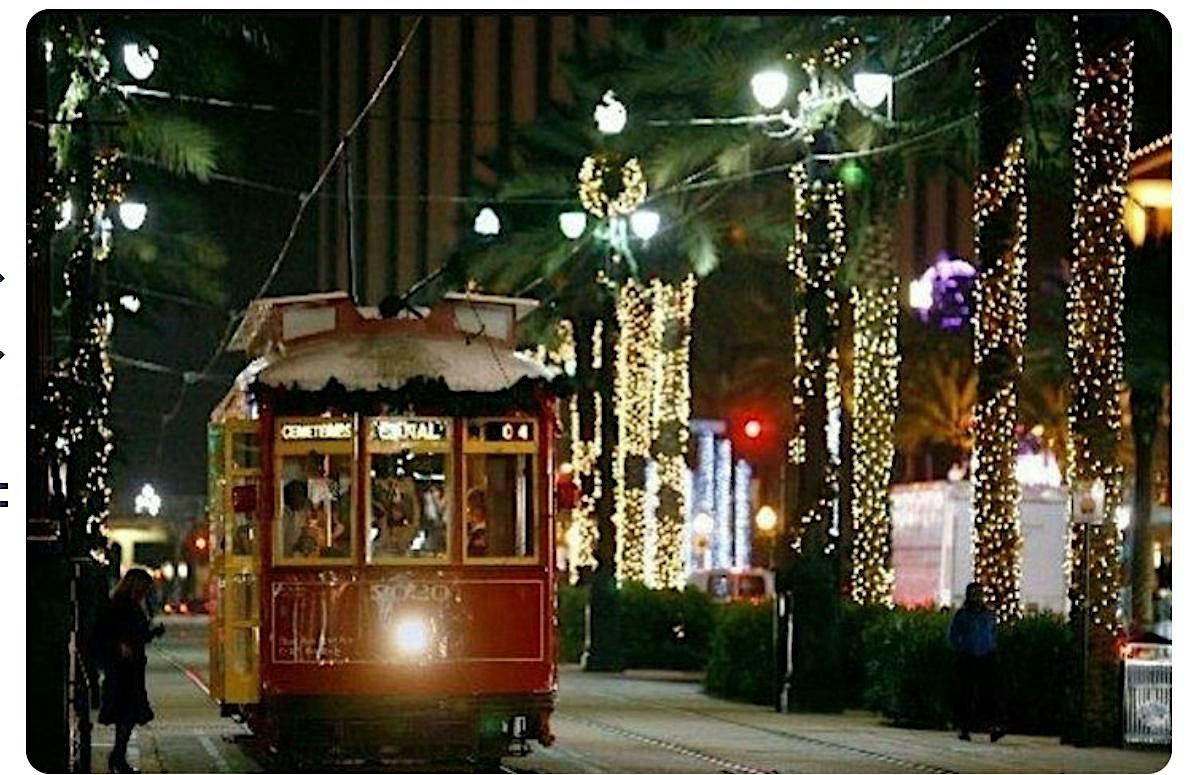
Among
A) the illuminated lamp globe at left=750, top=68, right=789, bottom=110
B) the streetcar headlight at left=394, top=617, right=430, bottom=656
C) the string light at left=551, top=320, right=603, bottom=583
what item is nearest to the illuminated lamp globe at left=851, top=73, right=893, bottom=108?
the illuminated lamp globe at left=750, top=68, right=789, bottom=110

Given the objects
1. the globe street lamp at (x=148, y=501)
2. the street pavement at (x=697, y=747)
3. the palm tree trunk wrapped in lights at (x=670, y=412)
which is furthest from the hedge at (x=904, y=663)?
the globe street lamp at (x=148, y=501)

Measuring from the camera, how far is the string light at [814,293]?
33.7m

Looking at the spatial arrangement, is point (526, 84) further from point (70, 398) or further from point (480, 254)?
point (70, 398)

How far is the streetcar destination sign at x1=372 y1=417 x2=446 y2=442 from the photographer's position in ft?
72.1

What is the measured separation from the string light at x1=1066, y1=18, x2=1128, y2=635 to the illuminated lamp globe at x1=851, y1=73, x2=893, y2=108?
2.56m

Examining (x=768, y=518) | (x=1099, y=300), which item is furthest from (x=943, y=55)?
(x=768, y=518)

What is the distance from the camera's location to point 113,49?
3562cm

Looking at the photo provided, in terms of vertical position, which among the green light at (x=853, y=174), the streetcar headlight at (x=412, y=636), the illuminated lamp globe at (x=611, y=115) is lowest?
the streetcar headlight at (x=412, y=636)

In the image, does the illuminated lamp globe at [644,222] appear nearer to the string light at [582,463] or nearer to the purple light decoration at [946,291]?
the string light at [582,463]

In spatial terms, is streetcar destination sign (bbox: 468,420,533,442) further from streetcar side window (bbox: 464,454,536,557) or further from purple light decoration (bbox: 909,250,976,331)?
purple light decoration (bbox: 909,250,976,331)

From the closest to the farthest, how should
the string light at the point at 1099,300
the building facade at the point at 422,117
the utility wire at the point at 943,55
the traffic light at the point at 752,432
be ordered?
the string light at the point at 1099,300
the utility wire at the point at 943,55
the building facade at the point at 422,117
the traffic light at the point at 752,432

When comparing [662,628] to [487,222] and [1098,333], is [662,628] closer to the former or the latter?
[487,222]

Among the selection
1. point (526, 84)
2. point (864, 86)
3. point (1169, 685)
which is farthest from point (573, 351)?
point (1169, 685)

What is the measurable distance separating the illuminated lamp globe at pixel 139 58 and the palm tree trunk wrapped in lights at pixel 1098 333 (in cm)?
1168
